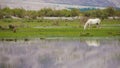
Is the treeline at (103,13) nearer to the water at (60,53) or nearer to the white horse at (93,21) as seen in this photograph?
the white horse at (93,21)

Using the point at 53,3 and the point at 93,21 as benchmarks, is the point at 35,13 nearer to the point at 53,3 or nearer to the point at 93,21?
the point at 53,3

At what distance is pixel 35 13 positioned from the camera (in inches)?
107

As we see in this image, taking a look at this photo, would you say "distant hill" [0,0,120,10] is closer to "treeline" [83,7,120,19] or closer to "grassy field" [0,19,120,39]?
"treeline" [83,7,120,19]

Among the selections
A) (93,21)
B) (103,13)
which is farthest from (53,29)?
(103,13)

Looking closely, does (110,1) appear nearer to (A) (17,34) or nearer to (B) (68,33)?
(B) (68,33)

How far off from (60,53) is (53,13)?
18.0 inches

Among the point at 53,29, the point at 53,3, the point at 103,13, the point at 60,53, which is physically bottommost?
the point at 60,53

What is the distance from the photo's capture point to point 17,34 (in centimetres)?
269

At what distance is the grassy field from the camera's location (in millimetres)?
2691

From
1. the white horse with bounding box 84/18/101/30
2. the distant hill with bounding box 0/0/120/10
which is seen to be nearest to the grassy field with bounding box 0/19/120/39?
the white horse with bounding box 84/18/101/30

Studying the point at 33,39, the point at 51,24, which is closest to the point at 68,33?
the point at 51,24

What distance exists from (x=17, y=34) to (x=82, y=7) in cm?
80

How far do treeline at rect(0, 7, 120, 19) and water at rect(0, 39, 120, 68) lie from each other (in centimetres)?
29

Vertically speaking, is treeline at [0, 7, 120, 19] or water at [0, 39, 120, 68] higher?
treeline at [0, 7, 120, 19]
